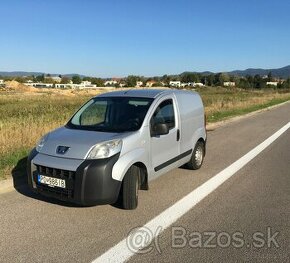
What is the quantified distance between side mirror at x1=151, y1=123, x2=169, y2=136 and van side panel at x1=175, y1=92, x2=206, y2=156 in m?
1.07

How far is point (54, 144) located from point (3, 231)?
1370 millimetres

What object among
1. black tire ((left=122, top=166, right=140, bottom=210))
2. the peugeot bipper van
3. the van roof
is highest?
the van roof

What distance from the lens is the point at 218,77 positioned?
6585 inches

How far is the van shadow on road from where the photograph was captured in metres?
5.95

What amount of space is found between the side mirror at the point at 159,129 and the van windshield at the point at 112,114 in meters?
0.24

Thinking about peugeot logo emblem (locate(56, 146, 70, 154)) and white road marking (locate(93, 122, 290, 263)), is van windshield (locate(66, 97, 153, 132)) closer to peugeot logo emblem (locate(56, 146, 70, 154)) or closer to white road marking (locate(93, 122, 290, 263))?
peugeot logo emblem (locate(56, 146, 70, 154))

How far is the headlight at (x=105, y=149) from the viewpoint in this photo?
538 cm

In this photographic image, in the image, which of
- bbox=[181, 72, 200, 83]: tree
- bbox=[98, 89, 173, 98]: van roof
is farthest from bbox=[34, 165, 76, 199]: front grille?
bbox=[181, 72, 200, 83]: tree

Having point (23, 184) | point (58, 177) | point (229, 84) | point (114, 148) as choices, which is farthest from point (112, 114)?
point (229, 84)

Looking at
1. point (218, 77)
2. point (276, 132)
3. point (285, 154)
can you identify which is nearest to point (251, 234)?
point (285, 154)

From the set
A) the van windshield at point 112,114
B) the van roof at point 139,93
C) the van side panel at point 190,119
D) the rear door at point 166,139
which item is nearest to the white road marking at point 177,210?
the rear door at point 166,139

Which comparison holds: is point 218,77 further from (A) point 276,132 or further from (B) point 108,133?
(B) point 108,133

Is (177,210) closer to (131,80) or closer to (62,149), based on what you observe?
(62,149)

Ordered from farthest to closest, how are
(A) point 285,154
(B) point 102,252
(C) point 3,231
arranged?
(A) point 285,154
(C) point 3,231
(B) point 102,252
